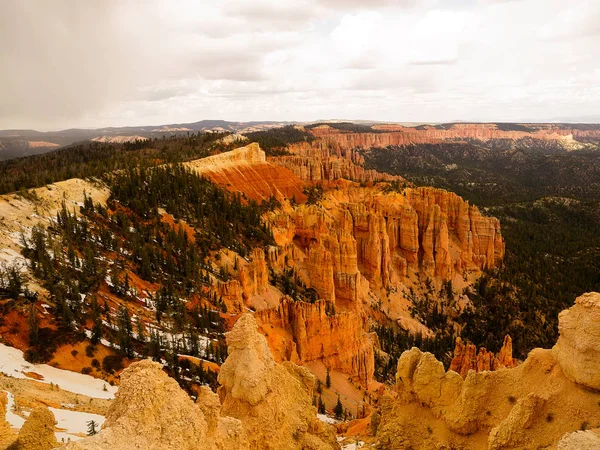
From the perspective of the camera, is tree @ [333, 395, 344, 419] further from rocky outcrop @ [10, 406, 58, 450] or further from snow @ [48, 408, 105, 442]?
rocky outcrop @ [10, 406, 58, 450]

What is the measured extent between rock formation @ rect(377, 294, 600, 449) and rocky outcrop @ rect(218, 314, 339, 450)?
9.27 feet

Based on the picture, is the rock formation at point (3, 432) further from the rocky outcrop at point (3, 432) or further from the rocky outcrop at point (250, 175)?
the rocky outcrop at point (250, 175)

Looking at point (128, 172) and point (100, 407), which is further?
point (128, 172)

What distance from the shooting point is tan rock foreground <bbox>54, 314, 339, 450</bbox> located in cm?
629

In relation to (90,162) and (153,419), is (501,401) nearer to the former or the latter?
(153,419)

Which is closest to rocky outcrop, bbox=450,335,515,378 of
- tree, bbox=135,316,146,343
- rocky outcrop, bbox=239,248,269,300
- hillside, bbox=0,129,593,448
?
hillside, bbox=0,129,593,448

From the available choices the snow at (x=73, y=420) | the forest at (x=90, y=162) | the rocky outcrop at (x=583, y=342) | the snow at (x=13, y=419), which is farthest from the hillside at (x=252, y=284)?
the forest at (x=90, y=162)

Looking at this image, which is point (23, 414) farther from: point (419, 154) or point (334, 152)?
point (419, 154)

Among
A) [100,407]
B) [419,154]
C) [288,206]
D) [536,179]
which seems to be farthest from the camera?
[419,154]

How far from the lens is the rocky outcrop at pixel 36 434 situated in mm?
8109

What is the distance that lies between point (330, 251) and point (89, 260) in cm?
2277

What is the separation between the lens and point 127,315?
69.7 ft

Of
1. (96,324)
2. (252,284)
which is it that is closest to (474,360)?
(252,284)

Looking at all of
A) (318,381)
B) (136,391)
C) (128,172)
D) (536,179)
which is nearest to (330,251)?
(318,381)
